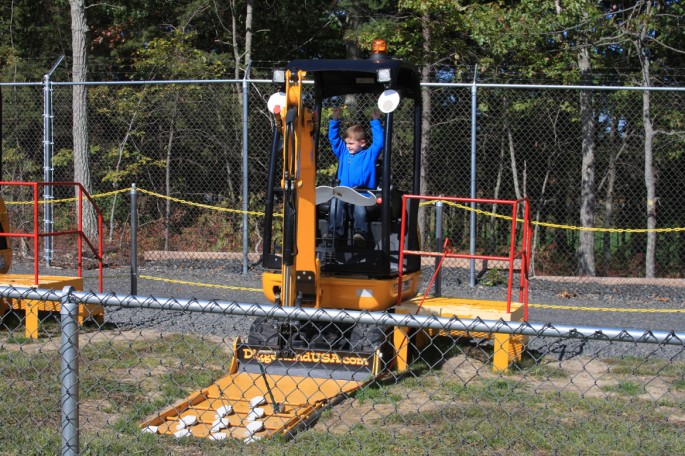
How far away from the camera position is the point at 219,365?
7051 millimetres

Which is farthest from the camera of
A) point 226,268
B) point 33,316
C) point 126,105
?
point 126,105

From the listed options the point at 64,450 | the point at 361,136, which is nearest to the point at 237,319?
the point at 361,136

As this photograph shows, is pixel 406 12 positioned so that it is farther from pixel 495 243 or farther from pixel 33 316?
pixel 33 316

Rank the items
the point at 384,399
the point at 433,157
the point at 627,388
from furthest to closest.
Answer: the point at 433,157, the point at 627,388, the point at 384,399

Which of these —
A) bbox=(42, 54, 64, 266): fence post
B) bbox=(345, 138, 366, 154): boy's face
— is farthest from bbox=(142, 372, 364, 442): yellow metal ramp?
bbox=(42, 54, 64, 266): fence post

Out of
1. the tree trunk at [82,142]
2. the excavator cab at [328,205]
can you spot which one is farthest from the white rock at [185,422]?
the tree trunk at [82,142]

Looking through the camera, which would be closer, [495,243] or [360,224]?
[360,224]

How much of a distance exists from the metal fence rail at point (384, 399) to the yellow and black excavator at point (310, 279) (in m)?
0.21

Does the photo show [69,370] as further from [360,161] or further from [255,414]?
[360,161]

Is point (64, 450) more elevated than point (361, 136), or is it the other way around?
point (361, 136)

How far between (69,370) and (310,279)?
11.1 ft

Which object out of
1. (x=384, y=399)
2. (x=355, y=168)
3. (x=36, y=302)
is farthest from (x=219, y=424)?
(x=36, y=302)

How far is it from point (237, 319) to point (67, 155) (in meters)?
11.5

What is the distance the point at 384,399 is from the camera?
5.95 metres
